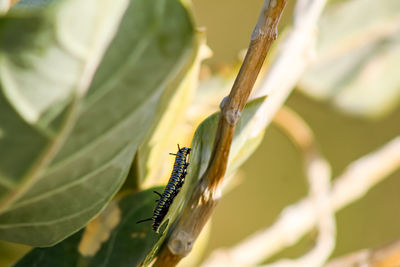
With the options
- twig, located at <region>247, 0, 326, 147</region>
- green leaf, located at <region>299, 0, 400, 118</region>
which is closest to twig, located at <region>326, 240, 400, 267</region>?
twig, located at <region>247, 0, 326, 147</region>

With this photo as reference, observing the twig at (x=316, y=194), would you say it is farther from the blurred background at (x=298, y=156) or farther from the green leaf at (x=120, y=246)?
the green leaf at (x=120, y=246)

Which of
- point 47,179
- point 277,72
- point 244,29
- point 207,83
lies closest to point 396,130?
point 244,29

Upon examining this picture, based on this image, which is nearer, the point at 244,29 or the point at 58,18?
the point at 58,18

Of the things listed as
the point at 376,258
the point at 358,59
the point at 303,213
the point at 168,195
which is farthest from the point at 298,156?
the point at 168,195

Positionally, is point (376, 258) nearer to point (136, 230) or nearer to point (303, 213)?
point (303, 213)

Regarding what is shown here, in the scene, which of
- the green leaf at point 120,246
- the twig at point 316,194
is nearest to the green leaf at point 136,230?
the green leaf at point 120,246

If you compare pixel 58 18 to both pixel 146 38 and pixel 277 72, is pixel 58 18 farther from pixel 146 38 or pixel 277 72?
pixel 277 72

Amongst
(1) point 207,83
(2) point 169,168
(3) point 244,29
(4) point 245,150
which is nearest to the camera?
(4) point 245,150
